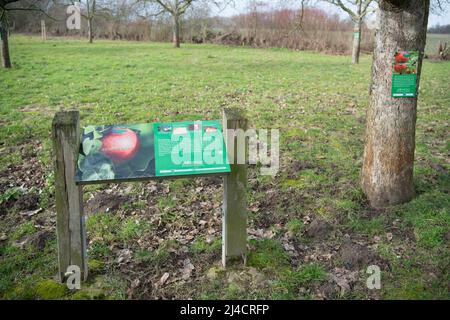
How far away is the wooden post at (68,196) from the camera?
3.45 meters

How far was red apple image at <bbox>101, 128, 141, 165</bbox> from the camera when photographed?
3598 millimetres

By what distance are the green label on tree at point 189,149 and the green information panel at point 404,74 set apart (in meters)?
2.20

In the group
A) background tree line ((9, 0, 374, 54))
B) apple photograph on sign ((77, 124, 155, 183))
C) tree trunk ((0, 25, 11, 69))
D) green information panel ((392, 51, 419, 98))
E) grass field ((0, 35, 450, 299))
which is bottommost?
grass field ((0, 35, 450, 299))

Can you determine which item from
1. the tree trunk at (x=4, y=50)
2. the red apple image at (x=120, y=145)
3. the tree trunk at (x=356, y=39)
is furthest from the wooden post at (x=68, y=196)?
the tree trunk at (x=356, y=39)

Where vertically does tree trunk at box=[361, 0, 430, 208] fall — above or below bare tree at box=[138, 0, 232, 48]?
below

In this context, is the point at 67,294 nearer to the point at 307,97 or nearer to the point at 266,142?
the point at 266,142

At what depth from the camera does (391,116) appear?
15.5 feet

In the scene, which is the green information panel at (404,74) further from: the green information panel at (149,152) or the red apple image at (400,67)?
the green information panel at (149,152)

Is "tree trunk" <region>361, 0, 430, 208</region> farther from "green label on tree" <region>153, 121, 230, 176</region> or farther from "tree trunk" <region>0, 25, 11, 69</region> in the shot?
"tree trunk" <region>0, 25, 11, 69</region>

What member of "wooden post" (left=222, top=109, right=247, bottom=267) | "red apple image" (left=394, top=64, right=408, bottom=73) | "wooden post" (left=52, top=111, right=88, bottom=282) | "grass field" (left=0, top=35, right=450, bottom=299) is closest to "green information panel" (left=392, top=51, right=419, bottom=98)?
"red apple image" (left=394, top=64, right=408, bottom=73)

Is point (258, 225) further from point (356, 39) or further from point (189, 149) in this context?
point (356, 39)

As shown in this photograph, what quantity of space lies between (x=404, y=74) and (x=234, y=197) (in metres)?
2.42
